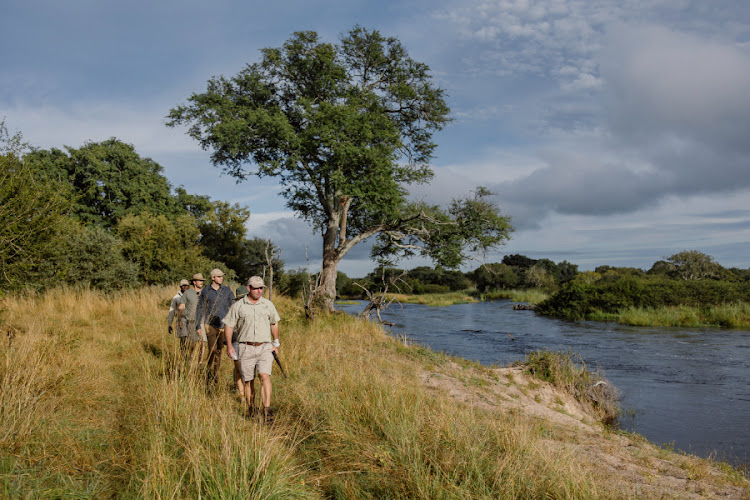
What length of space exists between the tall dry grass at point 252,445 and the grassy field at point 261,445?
0.02m

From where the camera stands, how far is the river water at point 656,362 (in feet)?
33.4

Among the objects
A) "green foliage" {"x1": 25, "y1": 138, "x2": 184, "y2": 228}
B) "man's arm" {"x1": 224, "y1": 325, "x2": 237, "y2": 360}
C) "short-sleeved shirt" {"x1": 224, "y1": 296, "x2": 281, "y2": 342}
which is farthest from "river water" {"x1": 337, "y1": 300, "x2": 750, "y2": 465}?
"green foliage" {"x1": 25, "y1": 138, "x2": 184, "y2": 228}

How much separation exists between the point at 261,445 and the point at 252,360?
2.41 metres

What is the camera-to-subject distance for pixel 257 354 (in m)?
6.78

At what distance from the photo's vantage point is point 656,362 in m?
17.8

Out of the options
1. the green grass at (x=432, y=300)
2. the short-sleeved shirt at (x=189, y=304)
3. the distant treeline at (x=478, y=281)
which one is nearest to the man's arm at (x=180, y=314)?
the short-sleeved shirt at (x=189, y=304)

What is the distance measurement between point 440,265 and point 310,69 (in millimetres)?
11217

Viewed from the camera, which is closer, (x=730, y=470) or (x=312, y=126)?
(x=730, y=470)

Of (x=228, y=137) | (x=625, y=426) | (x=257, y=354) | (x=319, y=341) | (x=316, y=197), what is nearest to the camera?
(x=257, y=354)

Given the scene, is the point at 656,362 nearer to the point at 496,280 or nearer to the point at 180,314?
the point at 180,314

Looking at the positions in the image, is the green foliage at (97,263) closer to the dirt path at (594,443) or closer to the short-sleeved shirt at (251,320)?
the dirt path at (594,443)

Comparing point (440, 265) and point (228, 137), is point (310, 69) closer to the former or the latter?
point (228, 137)

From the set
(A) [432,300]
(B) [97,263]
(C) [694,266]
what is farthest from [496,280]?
(B) [97,263]

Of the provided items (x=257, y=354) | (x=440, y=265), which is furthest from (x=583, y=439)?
(x=440, y=265)
